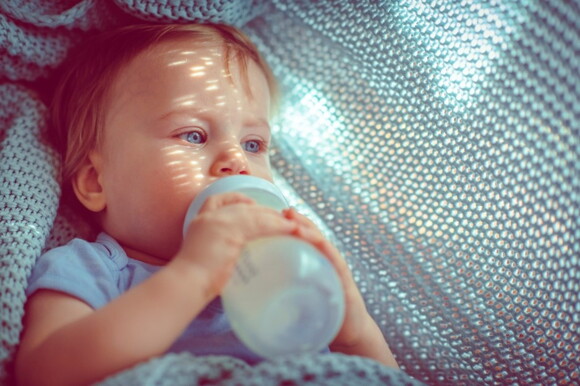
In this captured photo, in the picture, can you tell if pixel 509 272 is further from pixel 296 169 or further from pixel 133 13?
pixel 133 13

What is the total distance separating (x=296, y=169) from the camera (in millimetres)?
1050

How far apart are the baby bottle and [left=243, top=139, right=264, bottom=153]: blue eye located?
1.10ft

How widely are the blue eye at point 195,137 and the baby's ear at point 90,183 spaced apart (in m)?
0.14

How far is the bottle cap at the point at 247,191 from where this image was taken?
670 mm

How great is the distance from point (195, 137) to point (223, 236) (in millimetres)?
259

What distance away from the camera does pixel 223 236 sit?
0.59 meters

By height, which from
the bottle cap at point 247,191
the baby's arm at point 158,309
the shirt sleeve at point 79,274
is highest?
the bottle cap at point 247,191

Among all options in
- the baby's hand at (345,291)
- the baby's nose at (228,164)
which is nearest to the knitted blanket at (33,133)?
the baby's hand at (345,291)

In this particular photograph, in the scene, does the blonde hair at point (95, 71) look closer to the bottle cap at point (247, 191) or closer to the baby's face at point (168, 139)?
the baby's face at point (168, 139)

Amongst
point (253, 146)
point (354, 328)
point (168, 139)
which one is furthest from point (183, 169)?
point (354, 328)

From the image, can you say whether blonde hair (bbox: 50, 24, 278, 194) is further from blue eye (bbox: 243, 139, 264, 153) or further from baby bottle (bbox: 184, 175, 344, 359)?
baby bottle (bbox: 184, 175, 344, 359)

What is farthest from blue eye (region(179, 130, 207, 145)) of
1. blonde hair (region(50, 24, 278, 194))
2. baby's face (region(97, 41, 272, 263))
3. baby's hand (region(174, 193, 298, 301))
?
baby's hand (region(174, 193, 298, 301))

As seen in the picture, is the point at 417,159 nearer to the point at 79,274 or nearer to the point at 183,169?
the point at 183,169

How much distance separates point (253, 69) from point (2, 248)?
17.1 inches
